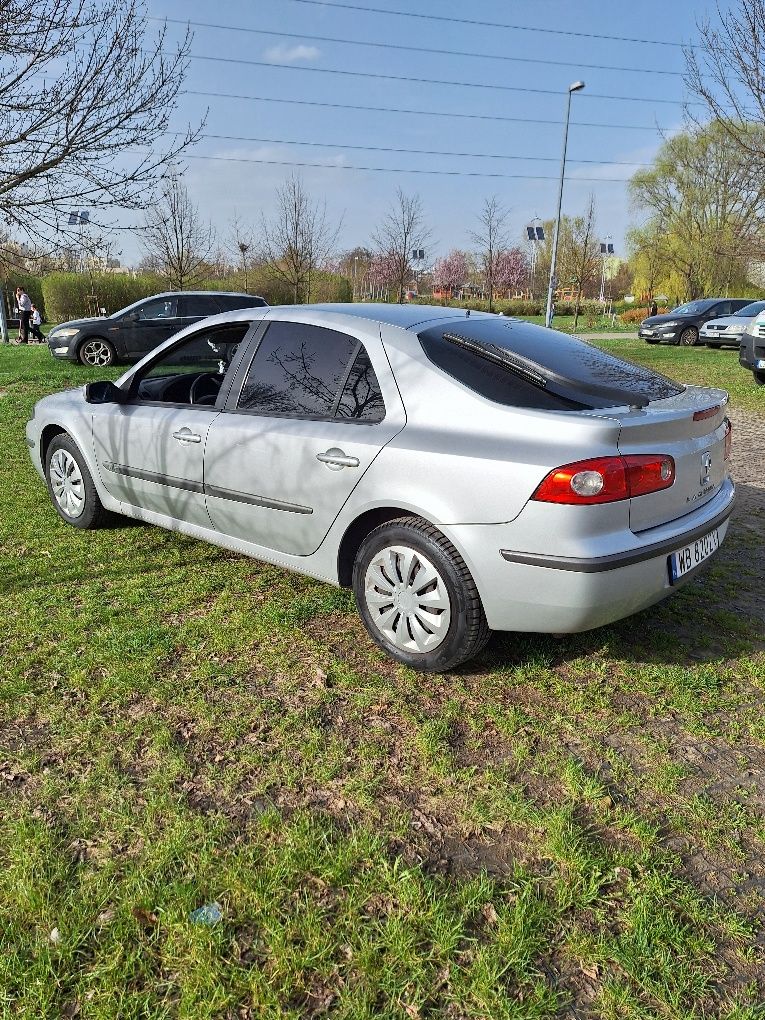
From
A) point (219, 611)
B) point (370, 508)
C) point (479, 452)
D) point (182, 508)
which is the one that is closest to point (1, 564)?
point (182, 508)

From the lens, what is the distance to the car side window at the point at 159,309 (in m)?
15.8

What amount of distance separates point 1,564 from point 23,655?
1.40 metres

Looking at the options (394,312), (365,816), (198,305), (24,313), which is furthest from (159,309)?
(365,816)

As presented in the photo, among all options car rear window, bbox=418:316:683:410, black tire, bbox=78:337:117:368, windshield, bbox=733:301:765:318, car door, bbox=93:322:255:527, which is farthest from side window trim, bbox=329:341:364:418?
windshield, bbox=733:301:765:318

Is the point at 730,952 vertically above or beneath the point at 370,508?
beneath

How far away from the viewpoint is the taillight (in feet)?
8.73

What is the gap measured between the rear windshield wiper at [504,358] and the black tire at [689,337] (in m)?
22.5

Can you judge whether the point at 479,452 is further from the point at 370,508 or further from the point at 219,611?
the point at 219,611

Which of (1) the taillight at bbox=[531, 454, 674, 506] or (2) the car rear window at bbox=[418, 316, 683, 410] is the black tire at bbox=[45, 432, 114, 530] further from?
(1) the taillight at bbox=[531, 454, 674, 506]

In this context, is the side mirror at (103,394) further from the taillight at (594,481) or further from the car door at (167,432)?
the taillight at (594,481)

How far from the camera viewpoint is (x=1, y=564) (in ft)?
14.8

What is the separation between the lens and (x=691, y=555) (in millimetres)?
3141

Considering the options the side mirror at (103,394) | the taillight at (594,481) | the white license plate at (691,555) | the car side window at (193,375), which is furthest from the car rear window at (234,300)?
the taillight at (594,481)

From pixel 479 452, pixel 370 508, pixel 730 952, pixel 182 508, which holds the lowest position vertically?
pixel 730 952
